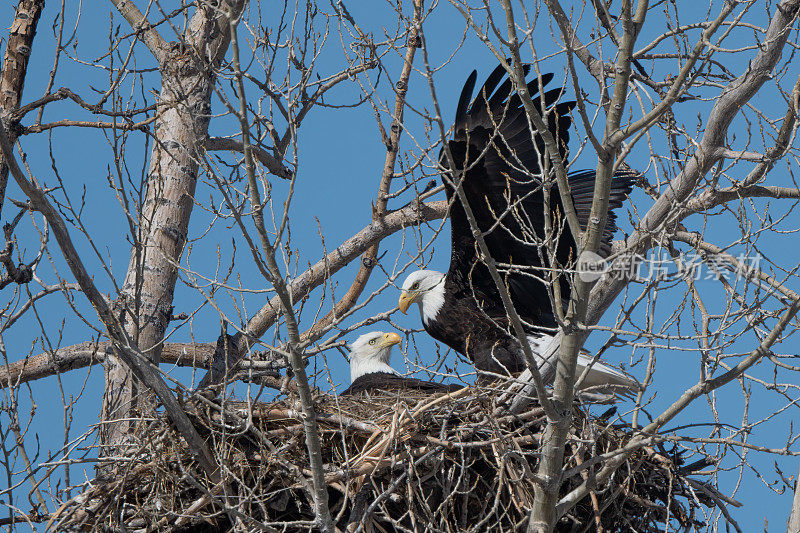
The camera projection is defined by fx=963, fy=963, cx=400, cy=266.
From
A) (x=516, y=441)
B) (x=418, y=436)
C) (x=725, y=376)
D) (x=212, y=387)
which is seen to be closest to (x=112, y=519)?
(x=212, y=387)

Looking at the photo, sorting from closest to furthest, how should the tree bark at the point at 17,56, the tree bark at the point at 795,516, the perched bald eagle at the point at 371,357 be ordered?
the tree bark at the point at 795,516, the tree bark at the point at 17,56, the perched bald eagle at the point at 371,357

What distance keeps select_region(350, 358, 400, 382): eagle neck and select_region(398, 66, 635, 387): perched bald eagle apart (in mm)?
403

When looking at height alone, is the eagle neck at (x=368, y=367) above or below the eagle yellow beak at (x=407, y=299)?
below

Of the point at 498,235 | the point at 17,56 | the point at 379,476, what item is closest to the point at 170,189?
the point at 17,56

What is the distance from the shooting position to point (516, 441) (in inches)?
187

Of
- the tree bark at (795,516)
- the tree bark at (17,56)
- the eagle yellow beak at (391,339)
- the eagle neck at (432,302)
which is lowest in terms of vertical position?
the tree bark at (795,516)

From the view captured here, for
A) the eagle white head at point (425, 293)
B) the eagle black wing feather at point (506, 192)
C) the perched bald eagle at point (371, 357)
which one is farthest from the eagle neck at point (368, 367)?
the eagle black wing feather at point (506, 192)

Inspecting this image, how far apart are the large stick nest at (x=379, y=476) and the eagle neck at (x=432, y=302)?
56.4 inches

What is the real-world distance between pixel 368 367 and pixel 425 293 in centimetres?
66

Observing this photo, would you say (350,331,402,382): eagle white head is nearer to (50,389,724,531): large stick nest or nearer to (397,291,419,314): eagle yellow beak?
(397,291,419,314): eagle yellow beak

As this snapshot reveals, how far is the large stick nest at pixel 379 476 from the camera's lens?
4496 millimetres

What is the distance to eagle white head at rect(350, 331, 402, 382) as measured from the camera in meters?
6.57

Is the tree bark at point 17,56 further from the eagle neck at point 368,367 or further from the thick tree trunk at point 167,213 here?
the eagle neck at point 368,367

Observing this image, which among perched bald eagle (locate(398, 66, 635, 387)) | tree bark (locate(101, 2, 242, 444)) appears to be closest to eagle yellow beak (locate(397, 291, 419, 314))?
perched bald eagle (locate(398, 66, 635, 387))
